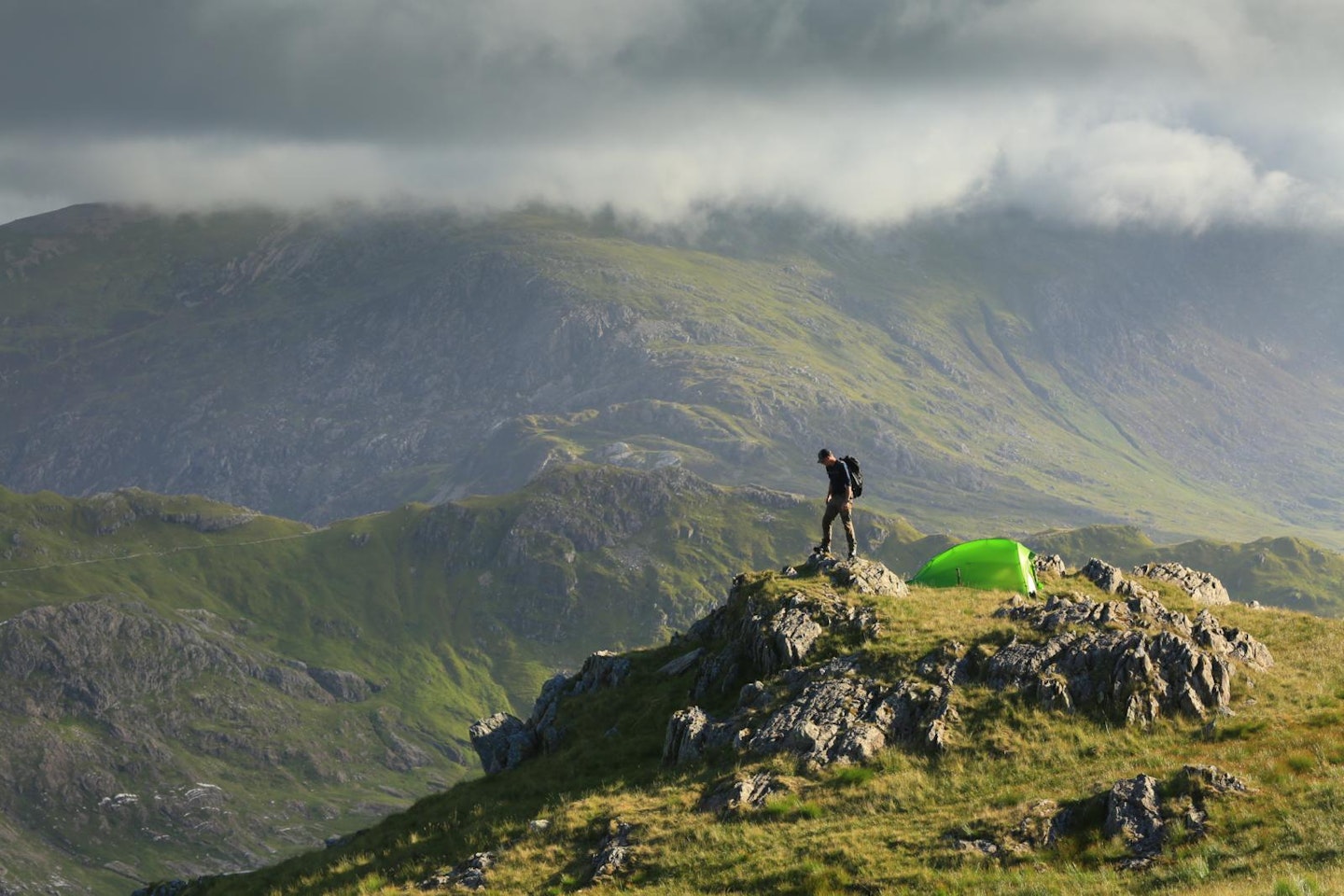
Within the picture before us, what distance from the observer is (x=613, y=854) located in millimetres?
35156

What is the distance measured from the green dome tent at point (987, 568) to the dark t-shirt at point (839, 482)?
6.06 metres

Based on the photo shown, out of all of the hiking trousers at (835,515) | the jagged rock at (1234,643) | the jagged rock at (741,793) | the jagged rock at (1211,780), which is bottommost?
the jagged rock at (741,793)

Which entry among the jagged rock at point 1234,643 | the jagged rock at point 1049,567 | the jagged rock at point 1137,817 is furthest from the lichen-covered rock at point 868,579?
the jagged rock at point 1137,817

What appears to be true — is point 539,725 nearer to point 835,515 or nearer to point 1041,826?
point 835,515

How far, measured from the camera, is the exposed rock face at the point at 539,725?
2132 inches

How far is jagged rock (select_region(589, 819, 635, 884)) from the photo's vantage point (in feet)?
113

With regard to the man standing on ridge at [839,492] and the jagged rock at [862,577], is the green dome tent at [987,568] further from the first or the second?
the man standing on ridge at [839,492]

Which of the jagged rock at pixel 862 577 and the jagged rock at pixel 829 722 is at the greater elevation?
the jagged rock at pixel 862 577

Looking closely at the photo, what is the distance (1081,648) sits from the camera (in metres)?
41.1

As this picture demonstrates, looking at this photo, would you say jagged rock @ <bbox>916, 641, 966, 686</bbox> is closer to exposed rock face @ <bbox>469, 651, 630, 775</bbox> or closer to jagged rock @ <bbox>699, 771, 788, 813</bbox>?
jagged rock @ <bbox>699, 771, 788, 813</bbox>

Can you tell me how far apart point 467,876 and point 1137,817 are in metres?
20.3

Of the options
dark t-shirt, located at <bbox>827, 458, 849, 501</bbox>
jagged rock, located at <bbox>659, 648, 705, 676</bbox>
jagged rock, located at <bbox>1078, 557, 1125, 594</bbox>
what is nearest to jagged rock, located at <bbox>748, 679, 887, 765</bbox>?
jagged rock, located at <bbox>659, 648, 705, 676</bbox>

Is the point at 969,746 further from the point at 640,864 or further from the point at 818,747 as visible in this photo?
the point at 640,864

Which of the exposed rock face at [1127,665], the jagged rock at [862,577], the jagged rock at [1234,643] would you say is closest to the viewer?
the exposed rock face at [1127,665]
